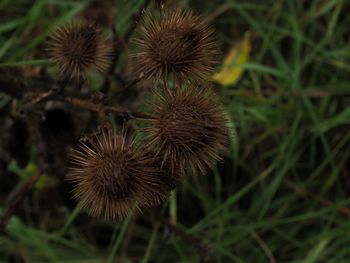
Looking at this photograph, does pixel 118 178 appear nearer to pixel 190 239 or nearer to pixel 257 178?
pixel 190 239

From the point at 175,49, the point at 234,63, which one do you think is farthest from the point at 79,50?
the point at 234,63

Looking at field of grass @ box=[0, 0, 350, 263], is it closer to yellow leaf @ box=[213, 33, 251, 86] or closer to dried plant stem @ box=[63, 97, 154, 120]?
yellow leaf @ box=[213, 33, 251, 86]

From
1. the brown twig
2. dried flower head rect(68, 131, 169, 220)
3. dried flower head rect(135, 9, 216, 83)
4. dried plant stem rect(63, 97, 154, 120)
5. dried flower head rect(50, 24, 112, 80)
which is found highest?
dried flower head rect(135, 9, 216, 83)

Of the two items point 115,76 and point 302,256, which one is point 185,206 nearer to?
point 302,256

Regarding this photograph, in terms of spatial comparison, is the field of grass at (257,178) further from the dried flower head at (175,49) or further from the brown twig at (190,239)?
the dried flower head at (175,49)

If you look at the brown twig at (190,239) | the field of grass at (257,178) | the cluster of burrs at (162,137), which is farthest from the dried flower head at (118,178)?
the field of grass at (257,178)

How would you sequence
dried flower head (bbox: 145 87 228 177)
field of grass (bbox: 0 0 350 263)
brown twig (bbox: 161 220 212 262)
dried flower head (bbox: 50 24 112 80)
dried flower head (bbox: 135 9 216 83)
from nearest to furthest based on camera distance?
dried flower head (bbox: 145 87 228 177) → dried flower head (bbox: 135 9 216 83) → dried flower head (bbox: 50 24 112 80) → brown twig (bbox: 161 220 212 262) → field of grass (bbox: 0 0 350 263)

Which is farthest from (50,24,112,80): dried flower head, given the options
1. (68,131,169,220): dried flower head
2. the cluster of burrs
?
(68,131,169,220): dried flower head
